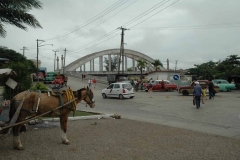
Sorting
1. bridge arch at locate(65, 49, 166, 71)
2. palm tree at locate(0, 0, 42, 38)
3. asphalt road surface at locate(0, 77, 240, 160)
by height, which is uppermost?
bridge arch at locate(65, 49, 166, 71)

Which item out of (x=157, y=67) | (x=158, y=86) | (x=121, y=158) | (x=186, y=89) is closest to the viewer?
(x=121, y=158)

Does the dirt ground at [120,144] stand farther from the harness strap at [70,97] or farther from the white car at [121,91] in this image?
the white car at [121,91]

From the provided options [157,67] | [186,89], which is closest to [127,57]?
[157,67]

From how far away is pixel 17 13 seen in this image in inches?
377

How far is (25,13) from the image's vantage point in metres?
9.74

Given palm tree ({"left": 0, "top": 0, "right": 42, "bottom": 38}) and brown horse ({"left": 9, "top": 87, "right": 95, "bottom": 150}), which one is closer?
brown horse ({"left": 9, "top": 87, "right": 95, "bottom": 150})

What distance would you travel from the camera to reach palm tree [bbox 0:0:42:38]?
9406 mm

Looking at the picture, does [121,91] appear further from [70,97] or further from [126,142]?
[70,97]

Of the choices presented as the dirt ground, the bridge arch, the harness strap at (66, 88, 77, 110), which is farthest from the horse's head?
the bridge arch

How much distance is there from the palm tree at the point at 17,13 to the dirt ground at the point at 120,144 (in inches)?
171

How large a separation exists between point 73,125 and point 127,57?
93313mm

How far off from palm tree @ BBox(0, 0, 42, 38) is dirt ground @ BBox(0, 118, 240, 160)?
171 inches

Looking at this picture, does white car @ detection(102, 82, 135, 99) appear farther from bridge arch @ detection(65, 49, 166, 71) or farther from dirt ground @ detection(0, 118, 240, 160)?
bridge arch @ detection(65, 49, 166, 71)

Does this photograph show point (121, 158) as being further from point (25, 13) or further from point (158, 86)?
point (158, 86)
